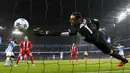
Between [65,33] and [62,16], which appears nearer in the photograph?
[65,33]

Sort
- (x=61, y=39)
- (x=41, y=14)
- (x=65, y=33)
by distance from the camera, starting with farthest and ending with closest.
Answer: (x=61, y=39)
(x=41, y=14)
(x=65, y=33)

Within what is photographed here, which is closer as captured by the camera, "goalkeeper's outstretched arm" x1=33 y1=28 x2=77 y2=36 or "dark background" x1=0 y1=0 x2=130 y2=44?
"goalkeeper's outstretched arm" x1=33 y1=28 x2=77 y2=36

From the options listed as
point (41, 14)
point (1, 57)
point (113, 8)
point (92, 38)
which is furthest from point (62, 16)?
point (92, 38)

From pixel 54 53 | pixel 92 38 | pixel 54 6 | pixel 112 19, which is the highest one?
pixel 92 38

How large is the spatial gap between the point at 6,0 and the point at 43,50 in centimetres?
924

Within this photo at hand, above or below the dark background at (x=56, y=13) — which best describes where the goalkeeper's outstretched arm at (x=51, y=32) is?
above

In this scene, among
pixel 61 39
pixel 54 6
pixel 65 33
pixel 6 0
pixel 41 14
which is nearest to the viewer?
pixel 65 33

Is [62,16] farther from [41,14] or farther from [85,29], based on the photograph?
[85,29]

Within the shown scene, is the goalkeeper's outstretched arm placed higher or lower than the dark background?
higher

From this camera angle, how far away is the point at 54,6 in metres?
35.6

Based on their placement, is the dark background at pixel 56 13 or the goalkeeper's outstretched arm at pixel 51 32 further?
the dark background at pixel 56 13

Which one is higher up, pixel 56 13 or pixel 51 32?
pixel 51 32

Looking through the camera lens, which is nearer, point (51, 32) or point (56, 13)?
point (51, 32)

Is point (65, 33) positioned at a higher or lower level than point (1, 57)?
higher
